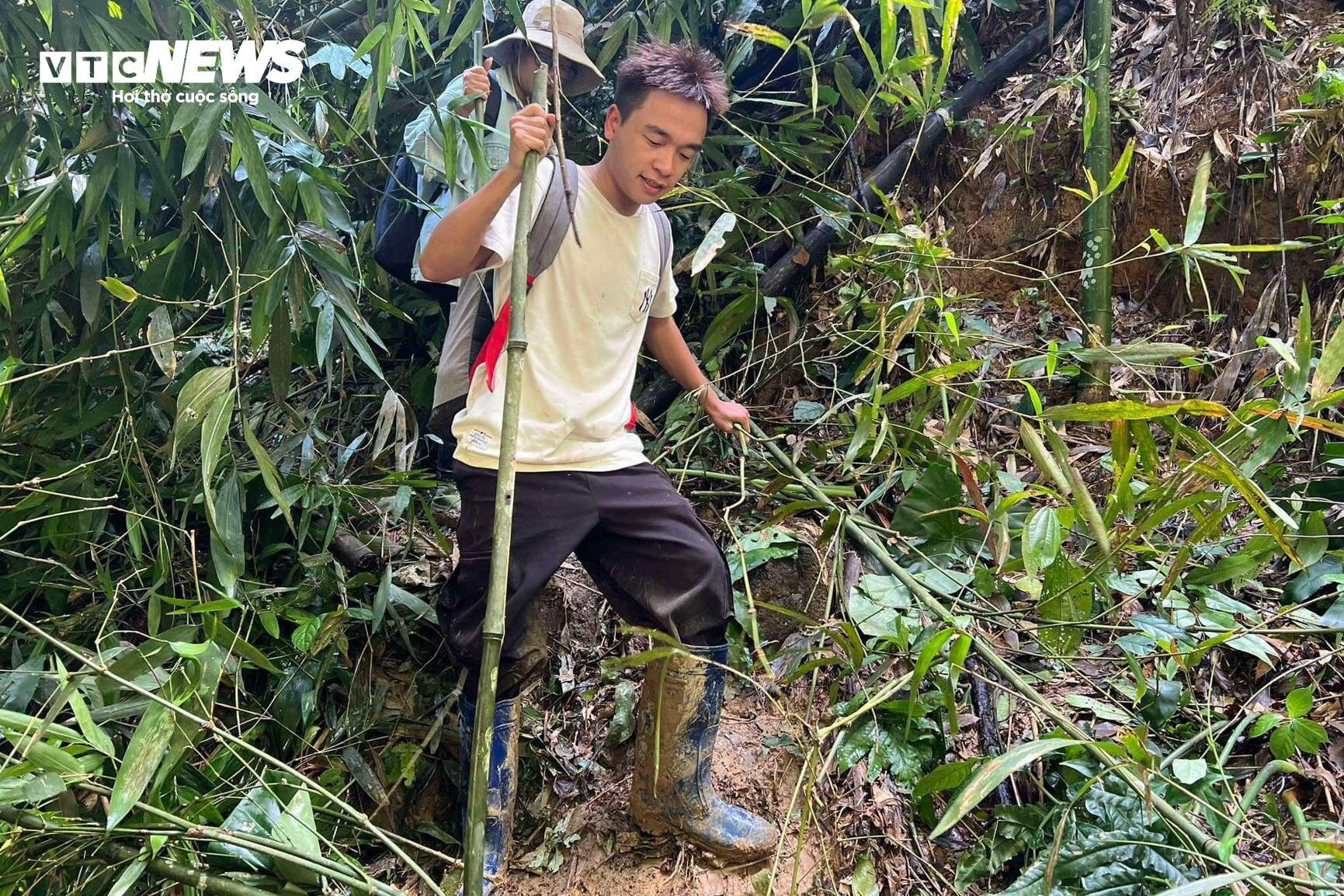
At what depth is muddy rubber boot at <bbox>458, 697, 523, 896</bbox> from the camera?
151 centimetres

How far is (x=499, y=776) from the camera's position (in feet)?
5.04

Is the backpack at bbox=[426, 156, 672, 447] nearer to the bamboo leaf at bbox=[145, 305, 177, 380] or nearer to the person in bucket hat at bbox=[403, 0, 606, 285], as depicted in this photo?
the person in bucket hat at bbox=[403, 0, 606, 285]

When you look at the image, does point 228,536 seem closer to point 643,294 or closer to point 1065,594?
point 643,294

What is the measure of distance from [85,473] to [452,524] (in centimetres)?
77

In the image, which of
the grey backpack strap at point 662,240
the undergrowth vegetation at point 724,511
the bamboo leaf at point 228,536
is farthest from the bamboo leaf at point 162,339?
the grey backpack strap at point 662,240

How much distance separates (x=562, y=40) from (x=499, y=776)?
1464 mm

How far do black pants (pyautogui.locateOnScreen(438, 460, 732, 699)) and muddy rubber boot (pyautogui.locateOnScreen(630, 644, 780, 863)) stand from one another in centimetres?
7

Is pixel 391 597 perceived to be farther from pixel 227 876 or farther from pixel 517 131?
pixel 517 131

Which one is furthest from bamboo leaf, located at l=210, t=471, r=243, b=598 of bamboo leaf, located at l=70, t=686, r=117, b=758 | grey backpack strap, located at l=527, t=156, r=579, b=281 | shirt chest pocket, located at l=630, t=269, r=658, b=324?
shirt chest pocket, located at l=630, t=269, r=658, b=324

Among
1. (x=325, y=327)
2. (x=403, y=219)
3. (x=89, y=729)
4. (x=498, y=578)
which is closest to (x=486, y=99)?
(x=403, y=219)

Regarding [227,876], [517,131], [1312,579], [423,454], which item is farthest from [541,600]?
[1312,579]

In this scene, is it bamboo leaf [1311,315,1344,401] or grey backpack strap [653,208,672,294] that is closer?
bamboo leaf [1311,315,1344,401]

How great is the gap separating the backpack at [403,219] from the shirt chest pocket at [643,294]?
367mm

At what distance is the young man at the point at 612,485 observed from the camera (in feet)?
4.69
